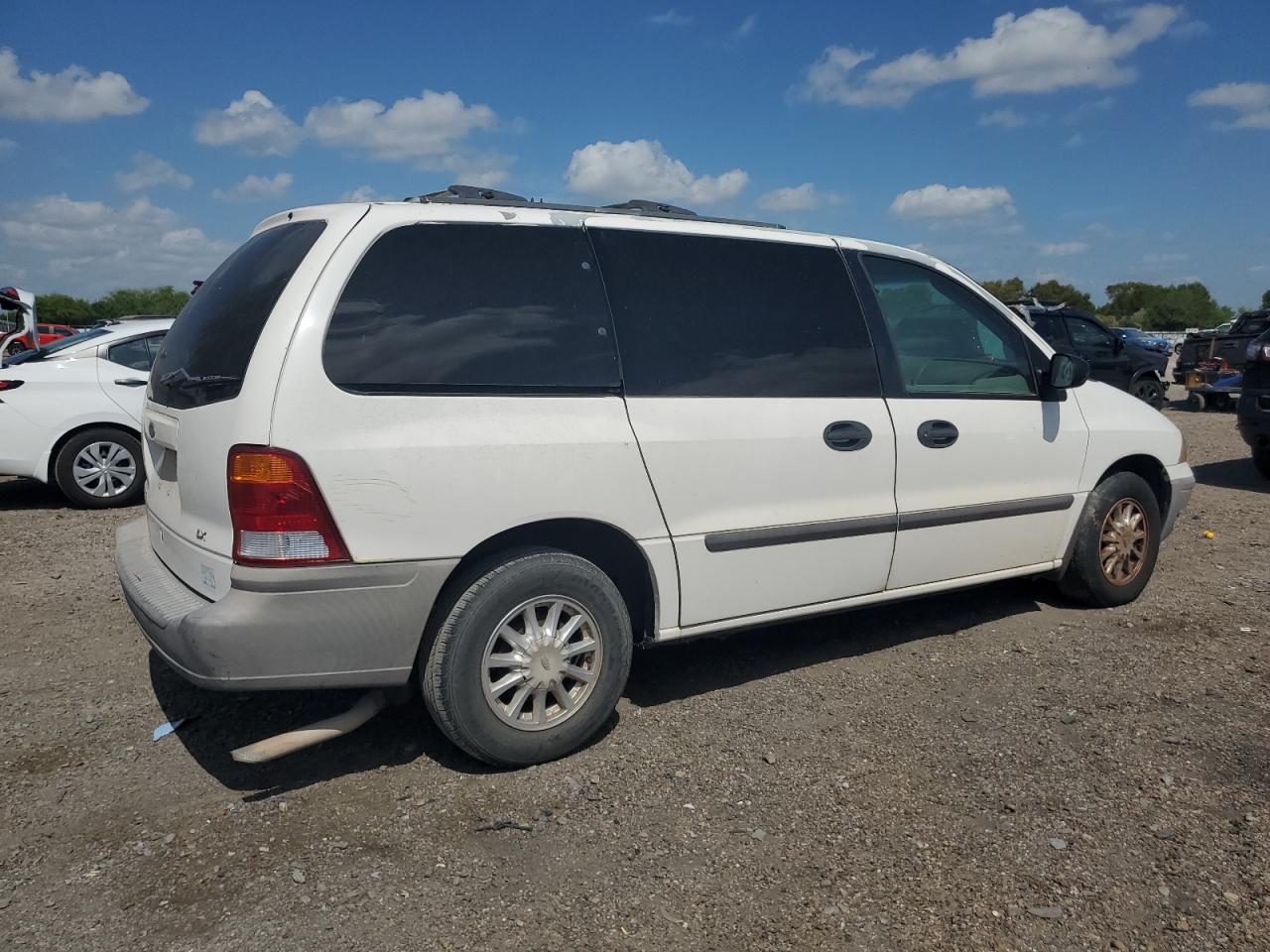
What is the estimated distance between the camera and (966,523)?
14.8 ft

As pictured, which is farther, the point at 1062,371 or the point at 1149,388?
the point at 1149,388

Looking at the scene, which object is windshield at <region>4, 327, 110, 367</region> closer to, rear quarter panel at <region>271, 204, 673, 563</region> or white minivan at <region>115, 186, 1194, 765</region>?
white minivan at <region>115, 186, 1194, 765</region>

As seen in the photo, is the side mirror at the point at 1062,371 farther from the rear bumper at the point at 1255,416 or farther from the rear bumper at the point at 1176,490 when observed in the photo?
the rear bumper at the point at 1255,416

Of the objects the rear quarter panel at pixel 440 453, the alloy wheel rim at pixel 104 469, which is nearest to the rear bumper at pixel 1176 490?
the rear quarter panel at pixel 440 453

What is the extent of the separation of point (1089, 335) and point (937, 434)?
12.8m

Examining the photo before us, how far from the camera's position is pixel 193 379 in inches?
132

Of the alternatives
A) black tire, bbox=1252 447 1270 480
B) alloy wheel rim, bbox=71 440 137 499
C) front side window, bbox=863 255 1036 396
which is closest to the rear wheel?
black tire, bbox=1252 447 1270 480

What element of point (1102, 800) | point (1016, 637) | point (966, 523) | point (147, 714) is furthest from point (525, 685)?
point (1016, 637)

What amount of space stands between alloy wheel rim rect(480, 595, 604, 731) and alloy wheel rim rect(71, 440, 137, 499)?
644 cm

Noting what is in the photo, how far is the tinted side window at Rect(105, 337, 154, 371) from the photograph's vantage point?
8.61 m

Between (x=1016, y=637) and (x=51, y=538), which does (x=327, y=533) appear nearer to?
(x=1016, y=637)

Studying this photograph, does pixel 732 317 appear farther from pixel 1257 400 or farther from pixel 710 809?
pixel 1257 400

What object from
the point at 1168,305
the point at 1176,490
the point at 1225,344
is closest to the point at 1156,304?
the point at 1168,305

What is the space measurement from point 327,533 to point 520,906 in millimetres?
1224
